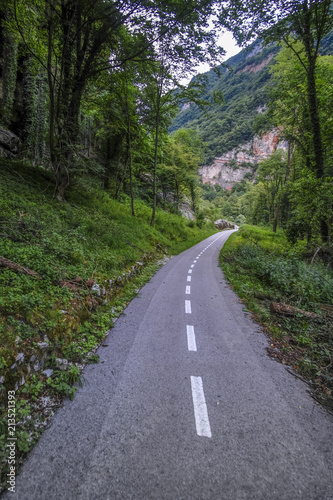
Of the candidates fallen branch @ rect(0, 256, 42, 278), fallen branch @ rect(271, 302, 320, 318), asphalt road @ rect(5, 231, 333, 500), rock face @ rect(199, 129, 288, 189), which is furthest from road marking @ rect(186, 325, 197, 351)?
rock face @ rect(199, 129, 288, 189)

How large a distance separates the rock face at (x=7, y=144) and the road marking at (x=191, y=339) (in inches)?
454

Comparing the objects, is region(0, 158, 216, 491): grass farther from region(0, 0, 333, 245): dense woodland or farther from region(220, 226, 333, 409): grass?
region(220, 226, 333, 409): grass

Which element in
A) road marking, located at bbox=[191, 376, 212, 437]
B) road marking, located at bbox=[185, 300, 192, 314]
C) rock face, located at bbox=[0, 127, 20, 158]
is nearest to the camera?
road marking, located at bbox=[191, 376, 212, 437]

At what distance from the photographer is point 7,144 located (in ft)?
33.9

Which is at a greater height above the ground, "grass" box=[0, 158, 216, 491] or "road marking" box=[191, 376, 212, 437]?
"grass" box=[0, 158, 216, 491]

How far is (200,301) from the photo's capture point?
680cm

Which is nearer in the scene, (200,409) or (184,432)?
(184,432)

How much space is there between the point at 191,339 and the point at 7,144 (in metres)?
12.6

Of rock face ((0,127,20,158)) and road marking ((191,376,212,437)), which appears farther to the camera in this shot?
rock face ((0,127,20,158))

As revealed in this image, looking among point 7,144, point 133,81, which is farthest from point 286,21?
point 7,144

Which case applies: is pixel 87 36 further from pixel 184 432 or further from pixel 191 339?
pixel 184 432

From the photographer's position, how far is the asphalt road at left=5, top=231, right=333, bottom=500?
1936 millimetres

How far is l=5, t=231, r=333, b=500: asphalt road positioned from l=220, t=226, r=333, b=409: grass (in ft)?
1.49

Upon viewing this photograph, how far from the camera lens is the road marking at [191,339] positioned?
4215mm
